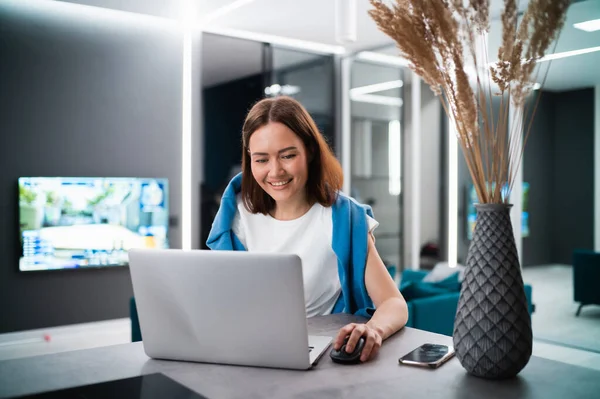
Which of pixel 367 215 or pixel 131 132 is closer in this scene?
pixel 367 215

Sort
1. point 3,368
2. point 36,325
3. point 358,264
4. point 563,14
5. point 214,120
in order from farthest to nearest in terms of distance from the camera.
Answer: point 214,120, point 36,325, point 358,264, point 3,368, point 563,14

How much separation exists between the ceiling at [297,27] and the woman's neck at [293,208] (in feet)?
9.60

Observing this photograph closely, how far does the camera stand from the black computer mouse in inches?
45.9

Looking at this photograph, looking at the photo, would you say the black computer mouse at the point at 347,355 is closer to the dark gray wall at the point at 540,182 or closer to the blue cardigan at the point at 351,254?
the blue cardigan at the point at 351,254

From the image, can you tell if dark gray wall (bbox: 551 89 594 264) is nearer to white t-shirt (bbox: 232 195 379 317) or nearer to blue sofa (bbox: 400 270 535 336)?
blue sofa (bbox: 400 270 535 336)

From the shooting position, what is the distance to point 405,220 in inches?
273

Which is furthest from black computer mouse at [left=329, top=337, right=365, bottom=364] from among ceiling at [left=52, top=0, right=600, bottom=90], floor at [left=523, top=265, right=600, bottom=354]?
floor at [left=523, top=265, right=600, bottom=354]

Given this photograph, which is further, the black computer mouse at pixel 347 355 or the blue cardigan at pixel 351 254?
the blue cardigan at pixel 351 254

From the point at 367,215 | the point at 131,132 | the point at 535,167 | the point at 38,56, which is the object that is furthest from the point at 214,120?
the point at 367,215

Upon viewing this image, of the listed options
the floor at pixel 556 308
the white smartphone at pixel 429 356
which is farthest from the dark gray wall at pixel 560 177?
the white smartphone at pixel 429 356

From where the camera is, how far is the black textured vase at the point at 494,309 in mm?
1047

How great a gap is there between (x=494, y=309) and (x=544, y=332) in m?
4.23

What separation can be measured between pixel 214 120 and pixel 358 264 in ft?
15.3

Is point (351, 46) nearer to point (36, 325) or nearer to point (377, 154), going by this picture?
point (377, 154)
